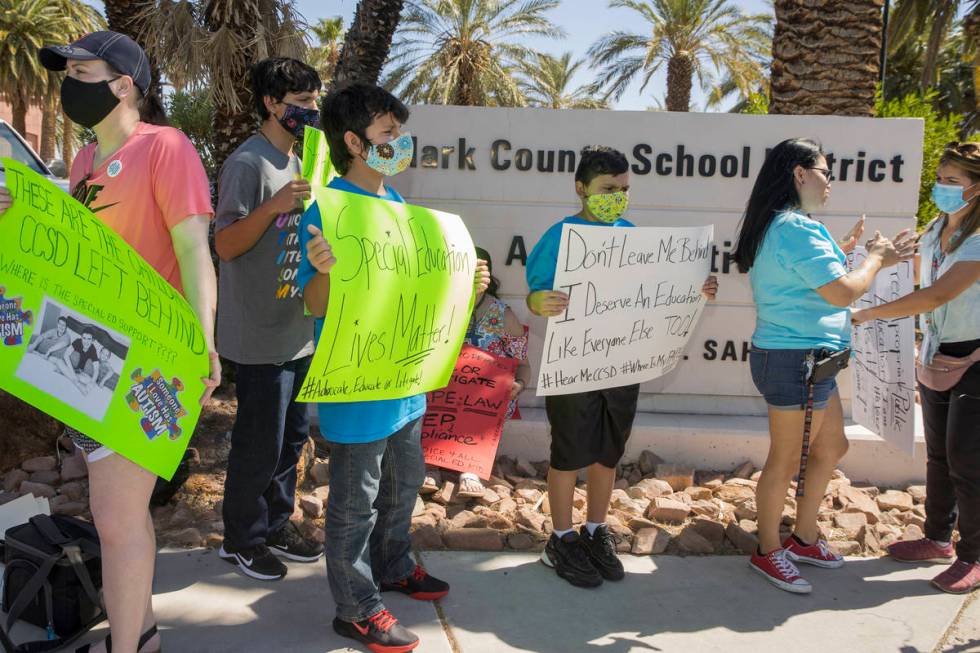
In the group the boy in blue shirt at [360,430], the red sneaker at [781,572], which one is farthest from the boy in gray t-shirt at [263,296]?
the red sneaker at [781,572]

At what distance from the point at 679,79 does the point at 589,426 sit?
791 inches

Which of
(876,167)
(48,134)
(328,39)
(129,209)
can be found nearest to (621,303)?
(129,209)

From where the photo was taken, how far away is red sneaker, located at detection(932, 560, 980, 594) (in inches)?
140

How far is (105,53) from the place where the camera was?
2.39 metres

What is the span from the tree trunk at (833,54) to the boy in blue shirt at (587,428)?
3.71 meters

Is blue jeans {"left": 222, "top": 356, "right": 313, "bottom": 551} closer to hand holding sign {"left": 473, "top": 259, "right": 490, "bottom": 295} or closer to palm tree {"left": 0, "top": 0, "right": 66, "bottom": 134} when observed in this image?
hand holding sign {"left": 473, "top": 259, "right": 490, "bottom": 295}

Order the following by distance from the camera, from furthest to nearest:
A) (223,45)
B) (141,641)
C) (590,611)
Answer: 1. (223,45)
2. (590,611)
3. (141,641)

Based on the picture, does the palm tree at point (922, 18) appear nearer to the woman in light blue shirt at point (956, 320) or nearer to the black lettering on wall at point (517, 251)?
the black lettering on wall at point (517, 251)

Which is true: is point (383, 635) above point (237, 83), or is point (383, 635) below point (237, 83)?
below

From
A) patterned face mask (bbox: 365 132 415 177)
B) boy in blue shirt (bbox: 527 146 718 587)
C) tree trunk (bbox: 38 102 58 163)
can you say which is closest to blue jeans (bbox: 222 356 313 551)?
patterned face mask (bbox: 365 132 415 177)

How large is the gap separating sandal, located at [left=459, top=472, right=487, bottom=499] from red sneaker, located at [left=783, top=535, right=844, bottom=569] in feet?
5.24

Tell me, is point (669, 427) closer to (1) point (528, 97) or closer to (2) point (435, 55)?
(2) point (435, 55)

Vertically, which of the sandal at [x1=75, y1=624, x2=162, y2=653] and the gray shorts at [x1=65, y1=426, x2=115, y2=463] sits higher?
the gray shorts at [x1=65, y1=426, x2=115, y2=463]

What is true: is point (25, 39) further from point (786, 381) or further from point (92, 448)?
point (786, 381)
